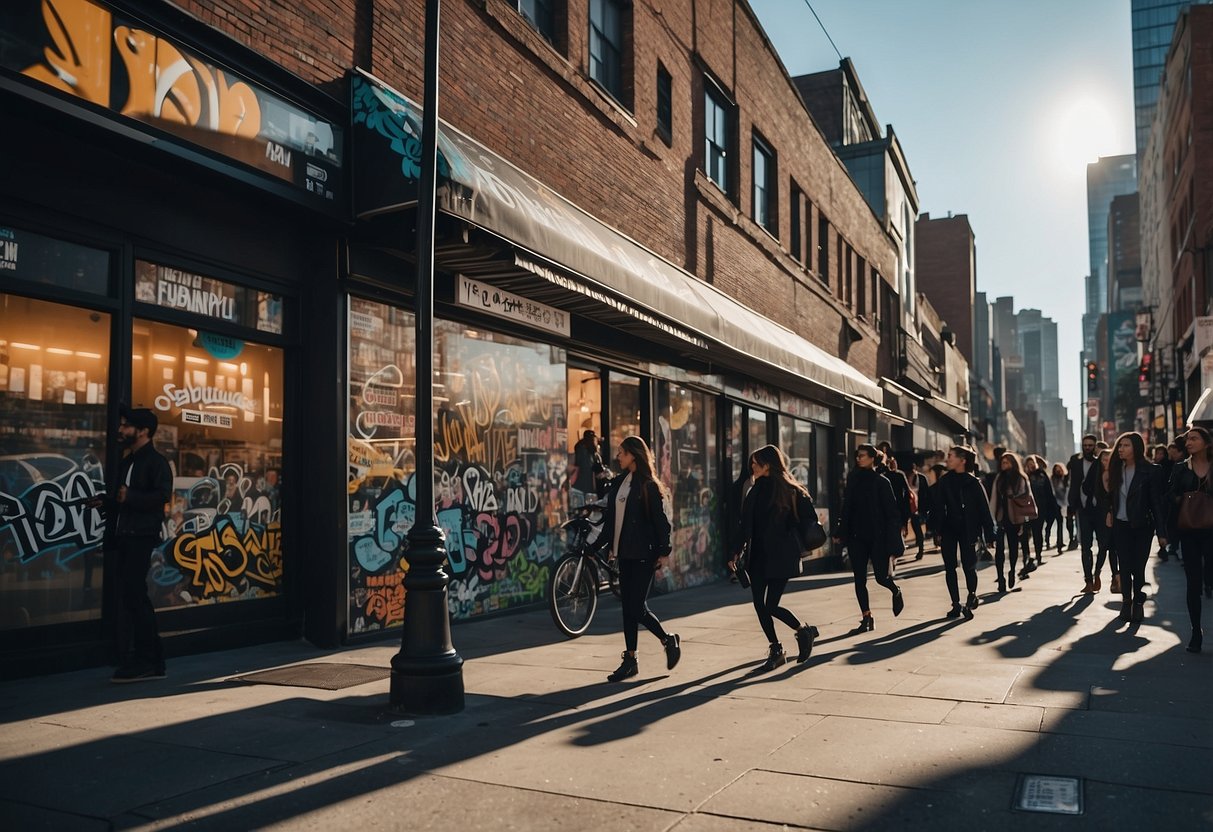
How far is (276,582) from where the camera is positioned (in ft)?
27.7

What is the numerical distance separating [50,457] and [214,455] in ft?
Answer: 4.30

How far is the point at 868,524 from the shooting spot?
10.1 metres

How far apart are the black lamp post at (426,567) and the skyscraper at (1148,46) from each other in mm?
182035

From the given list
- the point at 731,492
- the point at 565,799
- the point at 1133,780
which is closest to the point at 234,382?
the point at 565,799

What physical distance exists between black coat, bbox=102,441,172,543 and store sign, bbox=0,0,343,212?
7.16 ft

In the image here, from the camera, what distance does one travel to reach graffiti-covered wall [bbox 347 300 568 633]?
8.80 meters

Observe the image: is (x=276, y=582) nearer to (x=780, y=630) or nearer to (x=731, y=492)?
(x=780, y=630)

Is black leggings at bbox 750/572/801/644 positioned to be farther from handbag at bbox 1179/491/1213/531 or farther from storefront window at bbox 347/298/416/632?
handbag at bbox 1179/491/1213/531

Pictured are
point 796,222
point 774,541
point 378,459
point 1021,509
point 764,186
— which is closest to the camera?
point 774,541

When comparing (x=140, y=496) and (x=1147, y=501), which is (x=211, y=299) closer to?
(x=140, y=496)

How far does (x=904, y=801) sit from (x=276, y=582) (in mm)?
5735

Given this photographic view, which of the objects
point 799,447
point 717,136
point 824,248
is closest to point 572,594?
point 717,136

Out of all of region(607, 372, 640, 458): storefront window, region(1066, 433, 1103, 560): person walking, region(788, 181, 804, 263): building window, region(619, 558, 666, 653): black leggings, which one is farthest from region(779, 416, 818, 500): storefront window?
region(619, 558, 666, 653): black leggings

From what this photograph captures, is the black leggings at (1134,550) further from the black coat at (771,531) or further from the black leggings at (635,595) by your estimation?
the black leggings at (635,595)
